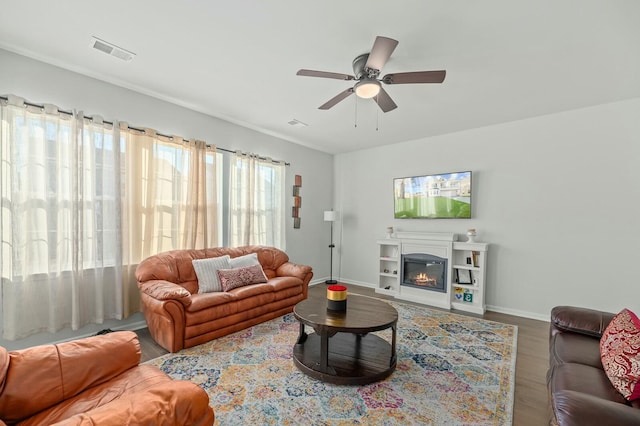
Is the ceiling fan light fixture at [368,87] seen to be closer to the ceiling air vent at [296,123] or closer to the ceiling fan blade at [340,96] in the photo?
the ceiling fan blade at [340,96]

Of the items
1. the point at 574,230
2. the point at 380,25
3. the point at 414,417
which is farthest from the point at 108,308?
the point at 574,230

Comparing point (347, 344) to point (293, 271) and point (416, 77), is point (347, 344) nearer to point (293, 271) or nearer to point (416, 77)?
point (293, 271)

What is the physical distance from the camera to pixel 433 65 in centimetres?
278

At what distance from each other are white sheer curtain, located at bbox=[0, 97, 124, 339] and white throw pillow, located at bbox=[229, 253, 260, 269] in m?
1.28

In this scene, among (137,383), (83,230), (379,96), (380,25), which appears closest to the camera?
(137,383)

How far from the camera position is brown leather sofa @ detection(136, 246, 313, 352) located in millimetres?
2824

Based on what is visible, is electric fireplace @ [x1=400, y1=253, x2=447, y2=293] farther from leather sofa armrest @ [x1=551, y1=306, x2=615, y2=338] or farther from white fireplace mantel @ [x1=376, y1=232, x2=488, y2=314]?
leather sofa armrest @ [x1=551, y1=306, x2=615, y2=338]

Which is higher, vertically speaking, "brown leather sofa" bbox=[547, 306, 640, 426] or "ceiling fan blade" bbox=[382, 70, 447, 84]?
"ceiling fan blade" bbox=[382, 70, 447, 84]

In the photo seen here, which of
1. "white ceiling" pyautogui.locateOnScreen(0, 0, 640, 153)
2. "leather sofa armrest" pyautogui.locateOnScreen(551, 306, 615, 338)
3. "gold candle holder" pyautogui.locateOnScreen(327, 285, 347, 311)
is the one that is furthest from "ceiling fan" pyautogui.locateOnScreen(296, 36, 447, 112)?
"leather sofa armrest" pyautogui.locateOnScreen(551, 306, 615, 338)

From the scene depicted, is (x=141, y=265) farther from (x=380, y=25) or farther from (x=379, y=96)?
(x=380, y=25)

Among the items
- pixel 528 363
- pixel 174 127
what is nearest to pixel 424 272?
pixel 528 363

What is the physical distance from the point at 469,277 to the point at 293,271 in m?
2.82

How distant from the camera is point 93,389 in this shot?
1.45 metres

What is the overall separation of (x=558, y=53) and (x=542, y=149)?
1945 millimetres
